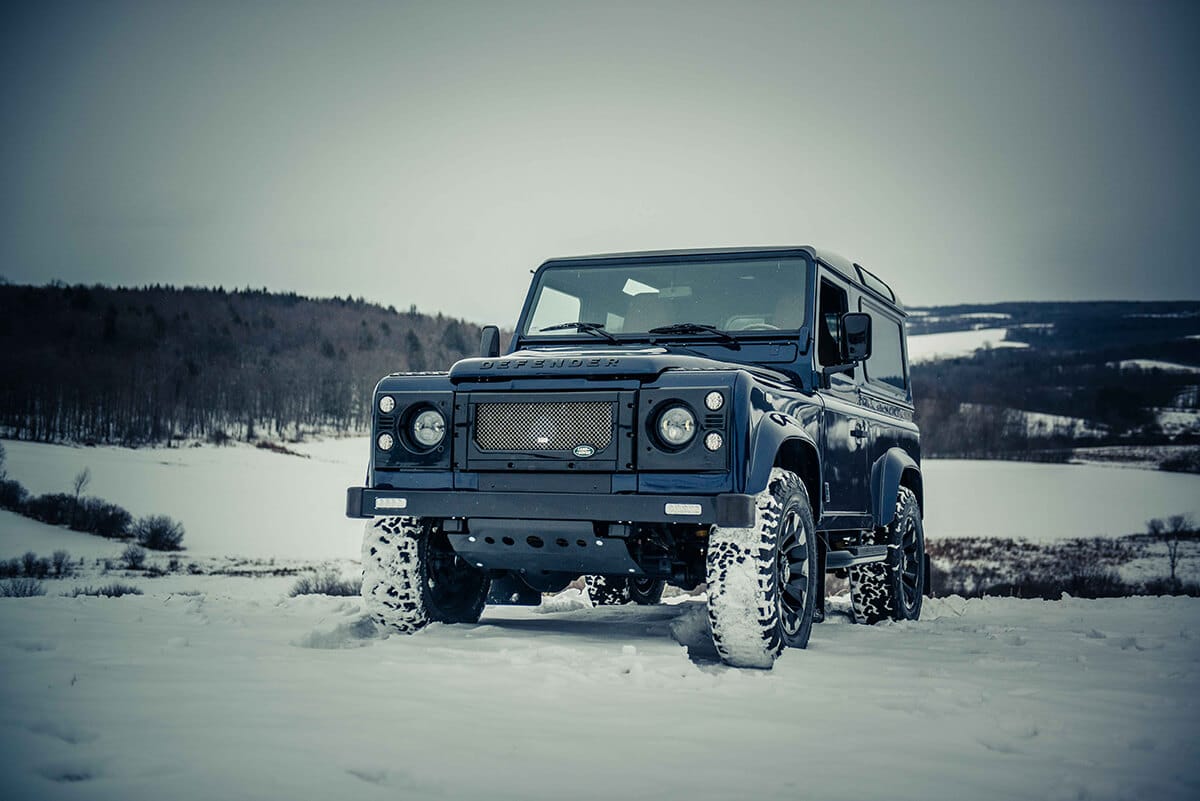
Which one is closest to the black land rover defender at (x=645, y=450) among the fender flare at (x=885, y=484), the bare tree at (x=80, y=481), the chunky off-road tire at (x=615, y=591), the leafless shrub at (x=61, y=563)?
the fender flare at (x=885, y=484)

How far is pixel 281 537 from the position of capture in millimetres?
76062

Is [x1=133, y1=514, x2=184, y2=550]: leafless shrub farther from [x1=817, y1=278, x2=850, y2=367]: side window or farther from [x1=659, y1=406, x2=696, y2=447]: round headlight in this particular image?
[x1=659, y1=406, x2=696, y2=447]: round headlight

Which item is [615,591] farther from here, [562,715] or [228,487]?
[228,487]

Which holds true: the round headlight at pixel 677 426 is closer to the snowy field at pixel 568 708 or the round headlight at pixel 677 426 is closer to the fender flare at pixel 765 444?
the fender flare at pixel 765 444

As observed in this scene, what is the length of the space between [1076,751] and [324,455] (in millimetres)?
102396

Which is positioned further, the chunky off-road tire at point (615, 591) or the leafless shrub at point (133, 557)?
the leafless shrub at point (133, 557)

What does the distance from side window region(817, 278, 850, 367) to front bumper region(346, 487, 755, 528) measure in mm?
1908

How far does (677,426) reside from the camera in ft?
16.9

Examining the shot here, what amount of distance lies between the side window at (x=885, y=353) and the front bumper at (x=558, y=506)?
3.27 metres

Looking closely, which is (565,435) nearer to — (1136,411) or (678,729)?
(678,729)

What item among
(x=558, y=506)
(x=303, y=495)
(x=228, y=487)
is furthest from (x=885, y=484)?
(x=228, y=487)

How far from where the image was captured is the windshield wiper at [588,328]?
21.3ft

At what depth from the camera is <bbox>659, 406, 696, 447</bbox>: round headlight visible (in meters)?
5.12

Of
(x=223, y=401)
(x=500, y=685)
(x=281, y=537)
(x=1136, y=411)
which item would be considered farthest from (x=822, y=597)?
(x=223, y=401)
